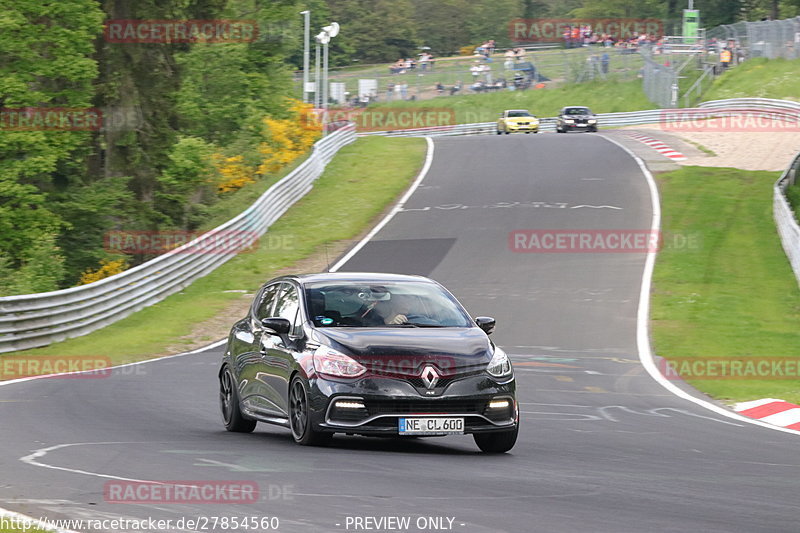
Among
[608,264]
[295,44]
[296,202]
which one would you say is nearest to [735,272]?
[608,264]

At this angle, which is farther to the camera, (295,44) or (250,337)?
(295,44)

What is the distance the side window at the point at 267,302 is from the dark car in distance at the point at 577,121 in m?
54.6

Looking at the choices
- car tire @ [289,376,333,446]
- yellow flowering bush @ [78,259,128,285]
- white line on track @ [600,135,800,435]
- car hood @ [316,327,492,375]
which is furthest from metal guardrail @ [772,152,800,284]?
→ car tire @ [289,376,333,446]

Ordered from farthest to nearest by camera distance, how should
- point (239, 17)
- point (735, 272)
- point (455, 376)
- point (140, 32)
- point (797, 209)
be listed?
point (239, 17) → point (140, 32) → point (797, 209) → point (735, 272) → point (455, 376)

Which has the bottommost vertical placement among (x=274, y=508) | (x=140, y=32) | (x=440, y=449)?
(x=440, y=449)

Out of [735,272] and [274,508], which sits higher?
Answer: [274,508]

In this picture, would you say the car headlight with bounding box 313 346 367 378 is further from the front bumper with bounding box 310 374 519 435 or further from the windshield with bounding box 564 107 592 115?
the windshield with bounding box 564 107 592 115

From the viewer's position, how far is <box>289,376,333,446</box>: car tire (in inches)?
408

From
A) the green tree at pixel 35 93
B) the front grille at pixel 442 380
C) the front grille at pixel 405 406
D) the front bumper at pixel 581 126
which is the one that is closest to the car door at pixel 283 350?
the front grille at pixel 405 406

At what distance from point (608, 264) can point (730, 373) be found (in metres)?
12.2

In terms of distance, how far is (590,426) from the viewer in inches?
508

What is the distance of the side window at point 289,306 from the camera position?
11.3 metres

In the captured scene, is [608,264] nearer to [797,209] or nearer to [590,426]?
[797,209]

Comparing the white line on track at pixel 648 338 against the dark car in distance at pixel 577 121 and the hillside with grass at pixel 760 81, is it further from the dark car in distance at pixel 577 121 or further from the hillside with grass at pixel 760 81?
the hillside with grass at pixel 760 81
